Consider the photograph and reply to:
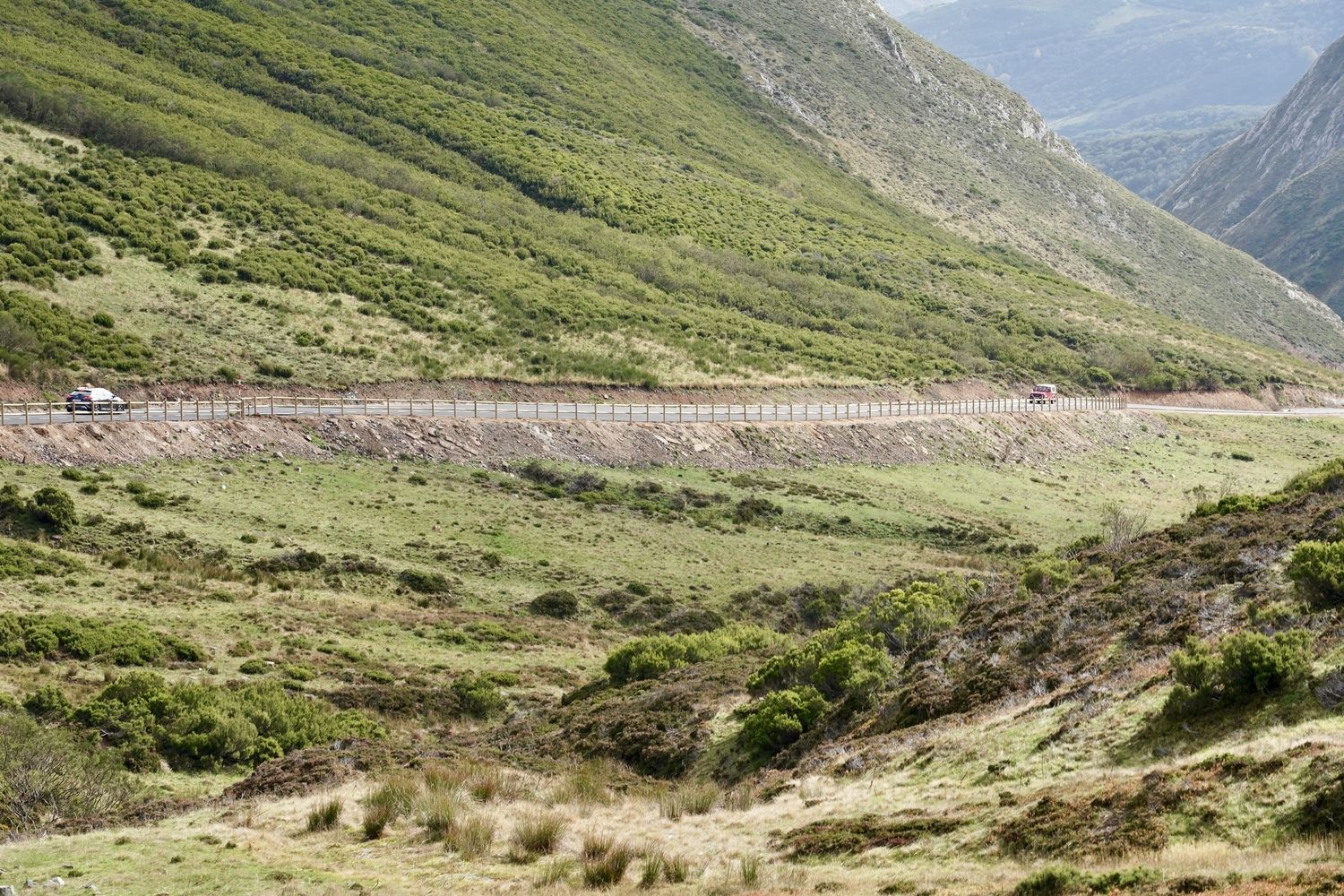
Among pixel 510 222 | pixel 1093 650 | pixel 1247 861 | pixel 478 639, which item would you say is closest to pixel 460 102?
pixel 510 222

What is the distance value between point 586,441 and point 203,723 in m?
33.2

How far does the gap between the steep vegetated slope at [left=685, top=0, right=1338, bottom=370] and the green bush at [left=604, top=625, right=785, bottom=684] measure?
117m

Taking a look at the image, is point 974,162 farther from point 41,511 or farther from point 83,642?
point 83,642

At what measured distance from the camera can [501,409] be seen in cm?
5675

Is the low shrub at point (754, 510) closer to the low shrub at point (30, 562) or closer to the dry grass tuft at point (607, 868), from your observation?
the low shrub at point (30, 562)

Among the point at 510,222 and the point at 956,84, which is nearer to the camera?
the point at 510,222

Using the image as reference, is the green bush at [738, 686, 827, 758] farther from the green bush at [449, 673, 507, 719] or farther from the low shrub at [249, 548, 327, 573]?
the low shrub at [249, 548, 327, 573]

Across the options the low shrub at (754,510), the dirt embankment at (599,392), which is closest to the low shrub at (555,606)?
the low shrub at (754,510)

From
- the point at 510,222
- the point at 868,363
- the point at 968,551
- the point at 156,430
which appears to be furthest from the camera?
the point at 510,222

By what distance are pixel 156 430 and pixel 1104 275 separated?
4880 inches

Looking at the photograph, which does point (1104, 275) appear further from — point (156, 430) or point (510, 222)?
point (156, 430)

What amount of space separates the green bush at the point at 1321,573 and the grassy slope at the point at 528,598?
10.5ft

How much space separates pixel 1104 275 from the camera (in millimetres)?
148750

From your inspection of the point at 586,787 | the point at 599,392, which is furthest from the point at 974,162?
the point at 586,787
